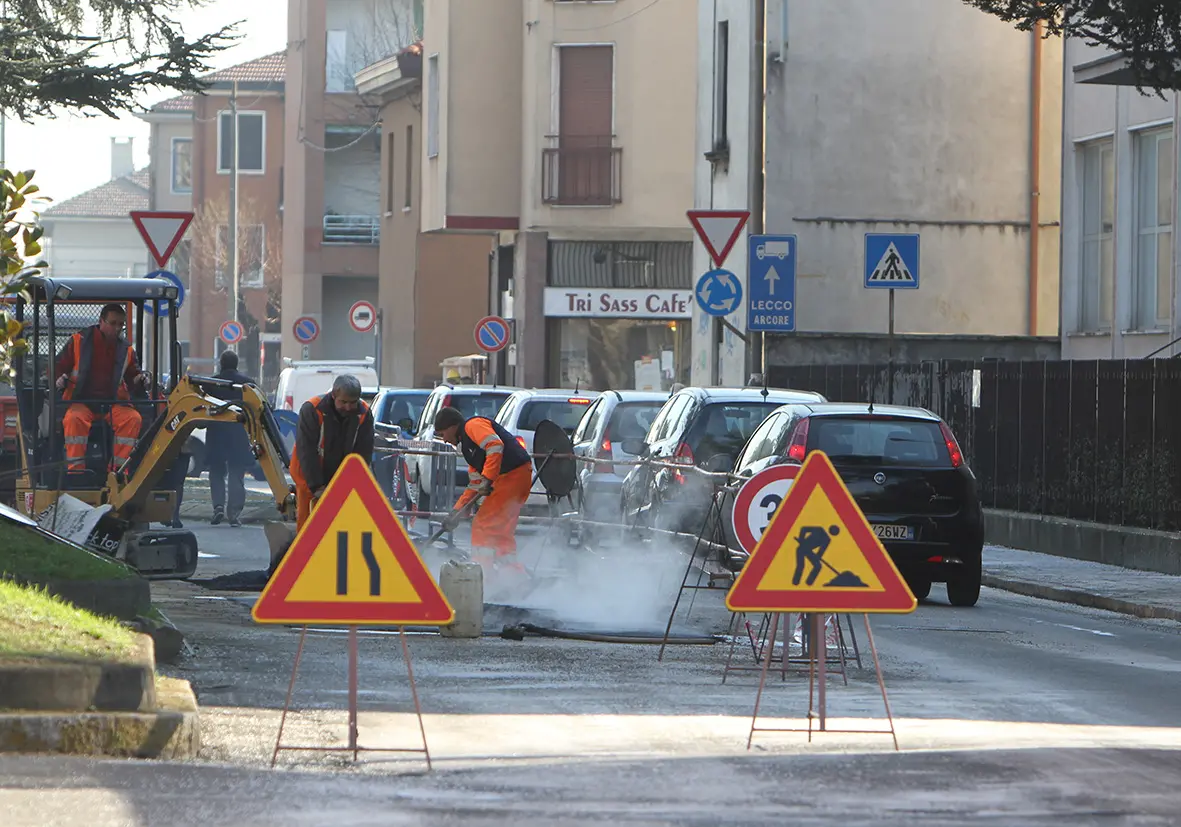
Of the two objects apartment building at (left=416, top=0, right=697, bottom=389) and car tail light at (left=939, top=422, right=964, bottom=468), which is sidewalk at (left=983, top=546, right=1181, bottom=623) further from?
apartment building at (left=416, top=0, right=697, bottom=389)

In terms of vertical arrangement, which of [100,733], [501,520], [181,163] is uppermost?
[181,163]

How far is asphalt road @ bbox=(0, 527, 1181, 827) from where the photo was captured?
7871 millimetres

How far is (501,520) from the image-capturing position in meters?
16.7

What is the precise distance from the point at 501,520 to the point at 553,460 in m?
2.31

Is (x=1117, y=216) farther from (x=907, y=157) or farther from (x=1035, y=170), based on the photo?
(x=1035, y=170)

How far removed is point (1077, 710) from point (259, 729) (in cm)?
399

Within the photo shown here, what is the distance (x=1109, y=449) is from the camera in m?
23.3

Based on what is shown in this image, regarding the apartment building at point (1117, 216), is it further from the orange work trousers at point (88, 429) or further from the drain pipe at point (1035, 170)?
the orange work trousers at point (88, 429)

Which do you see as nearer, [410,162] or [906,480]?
[906,480]

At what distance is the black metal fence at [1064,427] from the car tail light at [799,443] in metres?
5.57

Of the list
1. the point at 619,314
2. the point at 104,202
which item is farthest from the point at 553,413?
the point at 104,202

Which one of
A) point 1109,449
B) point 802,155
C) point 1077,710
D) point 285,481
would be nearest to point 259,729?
point 1077,710

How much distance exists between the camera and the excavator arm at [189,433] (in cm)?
1634

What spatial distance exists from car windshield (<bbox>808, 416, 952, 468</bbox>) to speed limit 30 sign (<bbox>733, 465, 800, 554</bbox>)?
4463mm
